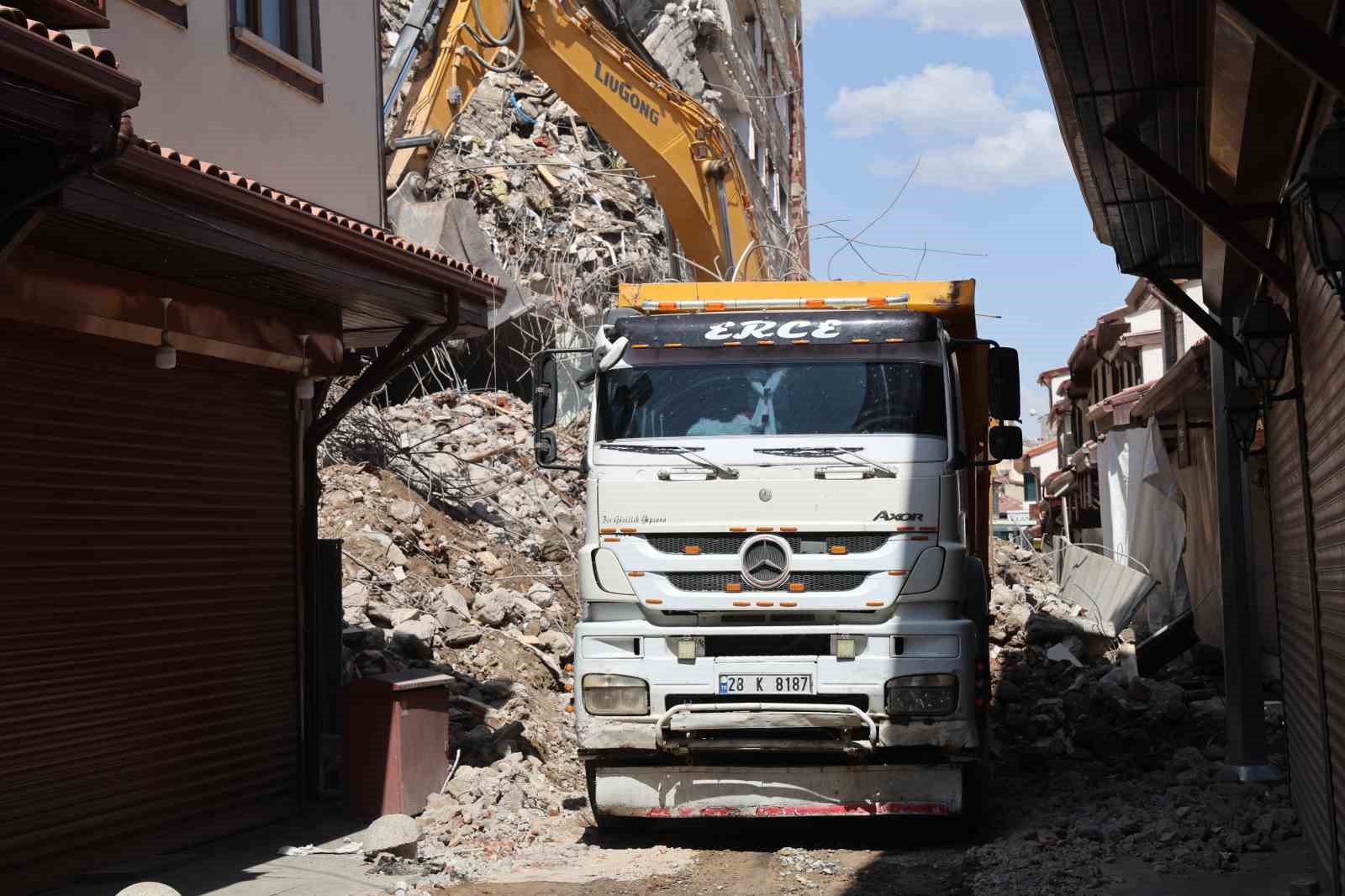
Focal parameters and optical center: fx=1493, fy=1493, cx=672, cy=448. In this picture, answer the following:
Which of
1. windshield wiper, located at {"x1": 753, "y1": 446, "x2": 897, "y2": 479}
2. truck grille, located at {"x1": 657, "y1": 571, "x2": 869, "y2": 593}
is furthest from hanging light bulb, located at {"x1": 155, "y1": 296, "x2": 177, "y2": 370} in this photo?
windshield wiper, located at {"x1": 753, "y1": 446, "x2": 897, "y2": 479}

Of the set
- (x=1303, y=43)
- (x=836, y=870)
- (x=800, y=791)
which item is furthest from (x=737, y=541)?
(x=1303, y=43)

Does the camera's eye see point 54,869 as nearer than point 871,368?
Yes

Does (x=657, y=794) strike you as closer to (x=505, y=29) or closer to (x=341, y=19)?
(x=341, y=19)

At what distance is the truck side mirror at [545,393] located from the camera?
9.69 meters

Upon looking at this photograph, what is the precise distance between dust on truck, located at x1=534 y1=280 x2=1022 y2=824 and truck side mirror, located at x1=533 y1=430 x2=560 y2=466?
556 mm

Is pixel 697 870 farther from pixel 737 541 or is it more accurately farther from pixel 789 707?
pixel 737 541

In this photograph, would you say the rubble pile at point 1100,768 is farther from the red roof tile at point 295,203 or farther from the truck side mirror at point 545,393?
the red roof tile at point 295,203

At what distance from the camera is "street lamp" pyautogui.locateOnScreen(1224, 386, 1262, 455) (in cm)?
973

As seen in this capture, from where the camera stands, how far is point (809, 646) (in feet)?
28.6

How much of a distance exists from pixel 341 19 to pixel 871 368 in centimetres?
494

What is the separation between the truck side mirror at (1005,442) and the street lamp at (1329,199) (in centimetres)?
451

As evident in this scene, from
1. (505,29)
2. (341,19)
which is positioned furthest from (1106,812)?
(505,29)

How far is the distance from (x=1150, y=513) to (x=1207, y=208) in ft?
40.8

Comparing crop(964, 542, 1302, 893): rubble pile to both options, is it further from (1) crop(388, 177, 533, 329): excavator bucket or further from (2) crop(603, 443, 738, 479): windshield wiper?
(1) crop(388, 177, 533, 329): excavator bucket
